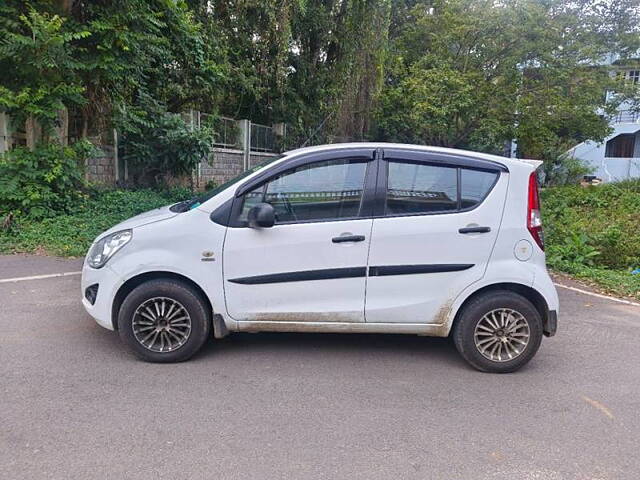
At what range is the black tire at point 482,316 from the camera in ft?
12.4

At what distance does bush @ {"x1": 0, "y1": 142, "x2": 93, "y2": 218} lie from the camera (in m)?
8.18

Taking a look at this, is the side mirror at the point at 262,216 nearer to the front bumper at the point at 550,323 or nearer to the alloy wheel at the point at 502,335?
the alloy wheel at the point at 502,335

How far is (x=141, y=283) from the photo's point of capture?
3.86 meters

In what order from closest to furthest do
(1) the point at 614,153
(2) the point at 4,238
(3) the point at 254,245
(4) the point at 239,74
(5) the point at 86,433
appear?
(5) the point at 86,433 → (3) the point at 254,245 → (2) the point at 4,238 → (4) the point at 239,74 → (1) the point at 614,153

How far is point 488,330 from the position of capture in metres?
3.82

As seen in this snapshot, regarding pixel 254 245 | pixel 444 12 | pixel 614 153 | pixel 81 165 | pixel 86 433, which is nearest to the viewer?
pixel 86 433

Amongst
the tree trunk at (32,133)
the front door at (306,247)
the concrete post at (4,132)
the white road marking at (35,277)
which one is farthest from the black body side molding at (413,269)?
the concrete post at (4,132)

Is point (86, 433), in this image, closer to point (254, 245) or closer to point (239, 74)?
point (254, 245)

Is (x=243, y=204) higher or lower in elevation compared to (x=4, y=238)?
higher

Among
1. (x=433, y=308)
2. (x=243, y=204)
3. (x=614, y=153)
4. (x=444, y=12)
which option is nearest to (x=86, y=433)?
(x=243, y=204)

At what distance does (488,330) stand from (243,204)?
2242mm

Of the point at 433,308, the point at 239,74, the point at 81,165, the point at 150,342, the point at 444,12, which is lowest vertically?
the point at 150,342

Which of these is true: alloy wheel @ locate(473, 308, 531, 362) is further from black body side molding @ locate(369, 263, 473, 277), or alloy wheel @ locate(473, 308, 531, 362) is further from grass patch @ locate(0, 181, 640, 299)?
grass patch @ locate(0, 181, 640, 299)

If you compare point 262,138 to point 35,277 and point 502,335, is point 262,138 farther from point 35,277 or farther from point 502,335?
point 502,335
